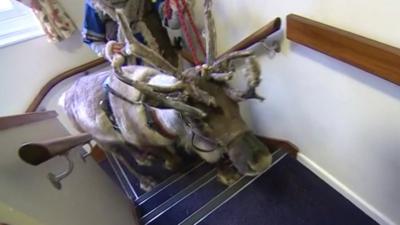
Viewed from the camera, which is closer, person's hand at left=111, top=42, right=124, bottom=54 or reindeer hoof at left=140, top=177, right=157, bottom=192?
person's hand at left=111, top=42, right=124, bottom=54

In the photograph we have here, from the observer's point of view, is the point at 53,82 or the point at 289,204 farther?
the point at 53,82

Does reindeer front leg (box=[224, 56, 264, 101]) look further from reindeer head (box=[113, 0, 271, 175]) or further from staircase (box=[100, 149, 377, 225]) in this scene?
staircase (box=[100, 149, 377, 225])

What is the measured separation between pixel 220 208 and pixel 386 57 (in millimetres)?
1137

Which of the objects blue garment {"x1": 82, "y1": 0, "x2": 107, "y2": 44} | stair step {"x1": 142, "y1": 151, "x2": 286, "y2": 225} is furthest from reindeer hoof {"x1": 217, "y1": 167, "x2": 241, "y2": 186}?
blue garment {"x1": 82, "y1": 0, "x2": 107, "y2": 44}

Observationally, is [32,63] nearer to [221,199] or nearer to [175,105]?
[175,105]

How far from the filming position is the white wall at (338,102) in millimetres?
1072

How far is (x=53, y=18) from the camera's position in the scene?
2074 mm

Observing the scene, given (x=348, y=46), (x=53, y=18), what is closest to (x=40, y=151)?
(x=348, y=46)

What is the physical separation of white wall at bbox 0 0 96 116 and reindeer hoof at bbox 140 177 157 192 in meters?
1.06

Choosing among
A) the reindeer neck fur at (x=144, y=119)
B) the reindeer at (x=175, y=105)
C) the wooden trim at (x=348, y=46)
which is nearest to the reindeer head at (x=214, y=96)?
the reindeer at (x=175, y=105)

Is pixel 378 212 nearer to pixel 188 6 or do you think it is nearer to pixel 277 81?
pixel 277 81

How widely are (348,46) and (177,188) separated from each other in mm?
1383

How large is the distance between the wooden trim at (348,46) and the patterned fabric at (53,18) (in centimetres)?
160

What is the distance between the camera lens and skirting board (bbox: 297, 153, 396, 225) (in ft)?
4.68
